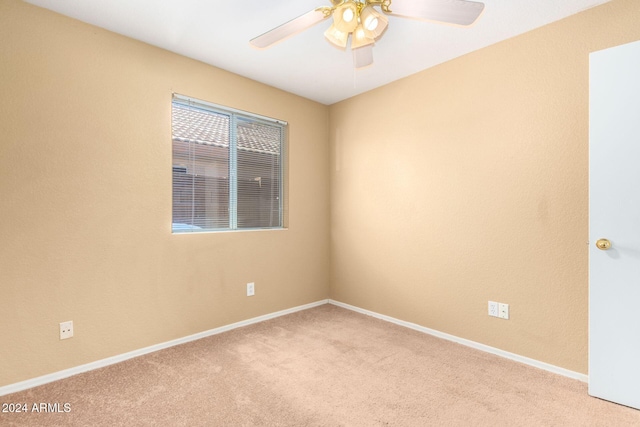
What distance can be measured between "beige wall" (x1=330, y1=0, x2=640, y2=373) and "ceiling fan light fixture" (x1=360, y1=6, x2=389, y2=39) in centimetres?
129

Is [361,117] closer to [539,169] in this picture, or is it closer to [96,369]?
[539,169]

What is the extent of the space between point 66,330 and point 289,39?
252 cm

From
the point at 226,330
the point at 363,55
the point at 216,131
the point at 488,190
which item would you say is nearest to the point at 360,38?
the point at 363,55

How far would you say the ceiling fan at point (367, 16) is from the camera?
1.40 metres

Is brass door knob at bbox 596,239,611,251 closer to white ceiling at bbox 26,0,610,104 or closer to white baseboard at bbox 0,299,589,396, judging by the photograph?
white baseboard at bbox 0,299,589,396

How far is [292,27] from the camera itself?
1.67 m

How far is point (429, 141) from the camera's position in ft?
9.37

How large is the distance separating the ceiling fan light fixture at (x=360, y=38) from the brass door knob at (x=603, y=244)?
5.68 ft

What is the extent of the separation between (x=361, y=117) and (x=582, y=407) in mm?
2860

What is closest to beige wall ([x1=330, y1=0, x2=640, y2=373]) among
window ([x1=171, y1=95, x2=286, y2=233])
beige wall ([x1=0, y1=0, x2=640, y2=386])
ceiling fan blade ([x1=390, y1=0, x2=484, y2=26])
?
beige wall ([x1=0, y1=0, x2=640, y2=386])

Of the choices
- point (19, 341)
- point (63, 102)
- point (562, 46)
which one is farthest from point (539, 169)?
point (19, 341)

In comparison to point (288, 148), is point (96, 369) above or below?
below

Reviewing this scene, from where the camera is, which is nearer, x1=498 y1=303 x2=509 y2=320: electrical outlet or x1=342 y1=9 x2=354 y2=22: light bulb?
x1=342 y1=9 x2=354 y2=22: light bulb

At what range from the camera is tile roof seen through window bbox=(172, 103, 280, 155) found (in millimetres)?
2682
